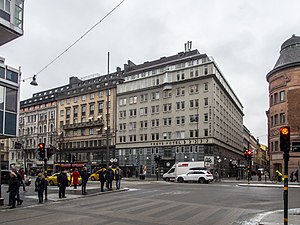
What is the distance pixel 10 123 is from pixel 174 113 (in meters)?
53.8

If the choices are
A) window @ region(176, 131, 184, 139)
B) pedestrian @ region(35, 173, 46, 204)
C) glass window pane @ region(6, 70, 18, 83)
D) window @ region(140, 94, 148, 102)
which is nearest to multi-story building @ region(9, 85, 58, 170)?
window @ region(140, 94, 148, 102)

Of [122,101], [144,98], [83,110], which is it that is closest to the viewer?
[144,98]

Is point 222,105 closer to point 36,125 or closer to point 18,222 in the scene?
point 36,125

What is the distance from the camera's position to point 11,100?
Result: 20.3m

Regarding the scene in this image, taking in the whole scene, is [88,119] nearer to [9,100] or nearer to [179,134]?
[179,134]

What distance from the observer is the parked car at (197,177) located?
42750mm

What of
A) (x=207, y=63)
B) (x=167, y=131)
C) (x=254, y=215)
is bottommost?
(x=254, y=215)

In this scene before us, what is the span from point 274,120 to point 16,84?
1825 inches

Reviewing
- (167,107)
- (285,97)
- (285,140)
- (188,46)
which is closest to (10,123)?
(285,140)

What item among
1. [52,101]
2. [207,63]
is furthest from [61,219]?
[52,101]

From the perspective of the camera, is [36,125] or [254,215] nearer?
[254,215]

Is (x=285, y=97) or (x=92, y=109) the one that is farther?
(x=92, y=109)

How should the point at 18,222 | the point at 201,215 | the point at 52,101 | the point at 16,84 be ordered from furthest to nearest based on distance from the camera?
1. the point at 52,101
2. the point at 16,84
3. the point at 201,215
4. the point at 18,222

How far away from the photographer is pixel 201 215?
47.3ft
